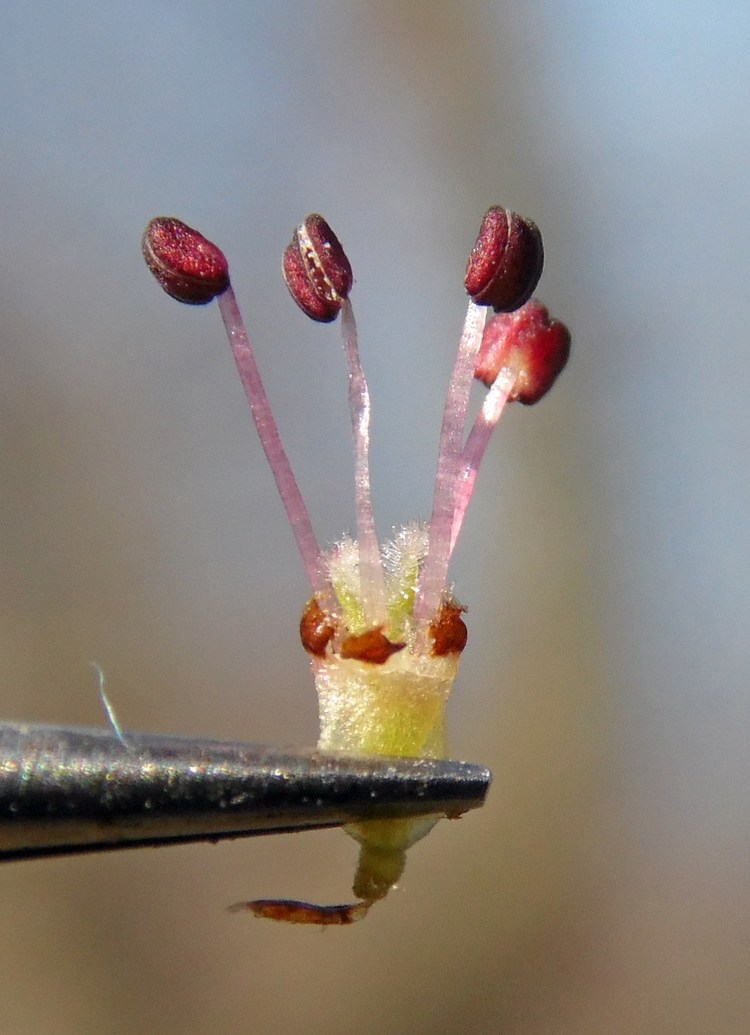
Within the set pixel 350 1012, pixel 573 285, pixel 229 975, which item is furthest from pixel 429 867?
pixel 573 285

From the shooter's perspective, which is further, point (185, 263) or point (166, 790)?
point (185, 263)

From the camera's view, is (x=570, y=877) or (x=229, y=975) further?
(x=570, y=877)

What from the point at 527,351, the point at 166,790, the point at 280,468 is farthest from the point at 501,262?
the point at 166,790

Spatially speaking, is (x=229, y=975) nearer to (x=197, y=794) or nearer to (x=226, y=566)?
(x=226, y=566)

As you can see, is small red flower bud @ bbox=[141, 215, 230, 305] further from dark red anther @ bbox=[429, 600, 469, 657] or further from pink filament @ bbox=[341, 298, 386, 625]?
dark red anther @ bbox=[429, 600, 469, 657]

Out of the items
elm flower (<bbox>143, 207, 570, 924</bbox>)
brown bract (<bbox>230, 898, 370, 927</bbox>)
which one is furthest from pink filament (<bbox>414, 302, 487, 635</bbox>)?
brown bract (<bbox>230, 898, 370, 927</bbox>)

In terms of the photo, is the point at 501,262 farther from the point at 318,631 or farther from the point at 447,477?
the point at 318,631

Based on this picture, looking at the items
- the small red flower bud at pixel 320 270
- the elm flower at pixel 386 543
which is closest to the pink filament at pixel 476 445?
the elm flower at pixel 386 543
